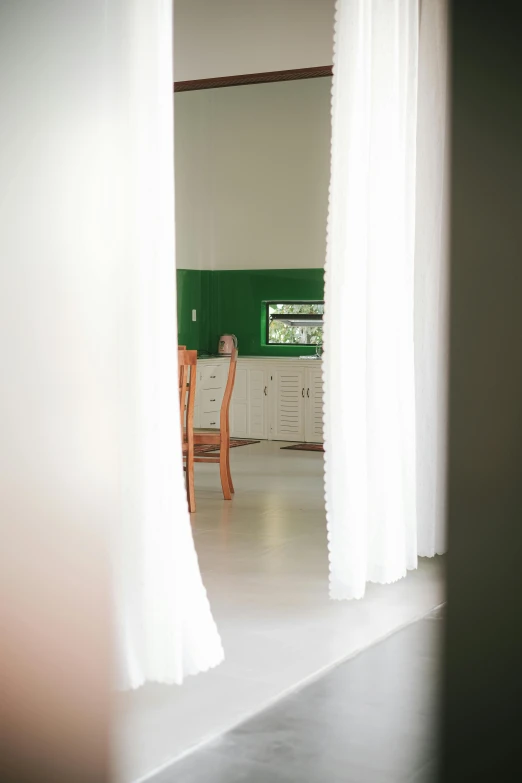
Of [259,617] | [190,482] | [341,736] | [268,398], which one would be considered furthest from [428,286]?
[268,398]

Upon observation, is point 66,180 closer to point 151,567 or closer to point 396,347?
point 151,567

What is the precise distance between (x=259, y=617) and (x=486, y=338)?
139 inches

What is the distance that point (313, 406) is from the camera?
32.2 feet

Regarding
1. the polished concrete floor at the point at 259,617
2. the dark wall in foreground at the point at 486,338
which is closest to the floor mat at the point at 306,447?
the polished concrete floor at the point at 259,617

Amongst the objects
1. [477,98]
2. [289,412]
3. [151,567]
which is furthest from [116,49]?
[289,412]

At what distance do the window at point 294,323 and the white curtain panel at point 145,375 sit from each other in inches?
291

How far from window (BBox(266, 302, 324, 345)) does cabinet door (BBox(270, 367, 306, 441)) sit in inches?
26.8

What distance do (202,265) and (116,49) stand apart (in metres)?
A: 7.88

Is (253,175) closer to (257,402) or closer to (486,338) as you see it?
(257,402)

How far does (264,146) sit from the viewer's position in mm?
10383

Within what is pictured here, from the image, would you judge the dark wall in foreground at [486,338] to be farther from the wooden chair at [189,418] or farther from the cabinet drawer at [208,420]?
the cabinet drawer at [208,420]

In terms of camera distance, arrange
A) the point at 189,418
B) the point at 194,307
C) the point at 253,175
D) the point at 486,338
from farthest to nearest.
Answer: the point at 194,307 < the point at 253,175 < the point at 189,418 < the point at 486,338

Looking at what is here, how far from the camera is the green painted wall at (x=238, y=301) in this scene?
10.4m

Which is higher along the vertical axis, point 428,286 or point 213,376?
point 428,286
